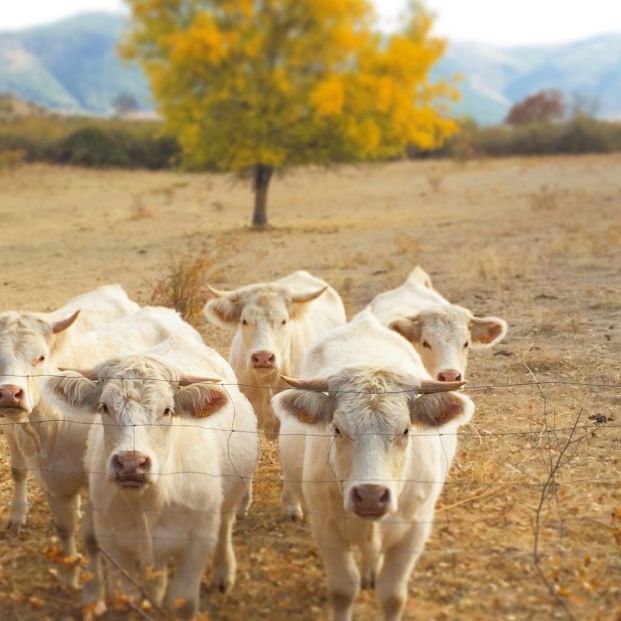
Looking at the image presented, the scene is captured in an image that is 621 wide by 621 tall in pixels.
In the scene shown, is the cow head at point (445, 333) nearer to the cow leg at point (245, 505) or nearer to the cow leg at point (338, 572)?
the cow leg at point (245, 505)

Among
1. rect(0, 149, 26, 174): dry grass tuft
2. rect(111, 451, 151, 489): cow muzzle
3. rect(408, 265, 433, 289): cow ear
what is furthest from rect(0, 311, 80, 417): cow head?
rect(0, 149, 26, 174): dry grass tuft

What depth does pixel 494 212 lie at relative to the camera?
23.1 m

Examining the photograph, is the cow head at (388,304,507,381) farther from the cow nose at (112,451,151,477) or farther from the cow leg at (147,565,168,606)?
the cow nose at (112,451,151,477)

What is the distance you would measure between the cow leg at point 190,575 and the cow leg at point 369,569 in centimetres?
79

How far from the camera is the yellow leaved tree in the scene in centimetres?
1939

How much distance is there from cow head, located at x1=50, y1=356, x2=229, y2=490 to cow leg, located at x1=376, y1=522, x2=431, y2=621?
1.11 m

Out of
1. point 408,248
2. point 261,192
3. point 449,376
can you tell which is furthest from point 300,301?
point 261,192

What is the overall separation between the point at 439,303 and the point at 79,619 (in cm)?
438

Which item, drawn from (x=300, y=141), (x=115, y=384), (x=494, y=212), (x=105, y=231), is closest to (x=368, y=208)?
(x=494, y=212)

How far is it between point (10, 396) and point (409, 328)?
3.22m

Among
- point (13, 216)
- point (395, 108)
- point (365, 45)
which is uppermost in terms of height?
point (365, 45)

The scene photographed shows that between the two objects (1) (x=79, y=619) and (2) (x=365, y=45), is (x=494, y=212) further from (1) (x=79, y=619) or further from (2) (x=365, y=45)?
(1) (x=79, y=619)

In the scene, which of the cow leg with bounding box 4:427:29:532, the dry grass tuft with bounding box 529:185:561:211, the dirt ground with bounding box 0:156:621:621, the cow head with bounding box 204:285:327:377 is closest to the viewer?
the dirt ground with bounding box 0:156:621:621

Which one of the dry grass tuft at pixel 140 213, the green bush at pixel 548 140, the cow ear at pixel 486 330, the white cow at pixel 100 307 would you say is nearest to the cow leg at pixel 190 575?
the white cow at pixel 100 307
